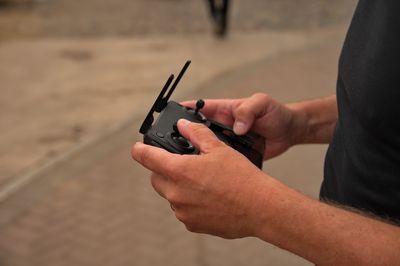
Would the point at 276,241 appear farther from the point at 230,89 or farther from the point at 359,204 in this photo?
the point at 230,89

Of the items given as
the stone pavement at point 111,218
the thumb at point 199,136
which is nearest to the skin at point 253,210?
the thumb at point 199,136

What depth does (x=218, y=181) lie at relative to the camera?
4.22 feet

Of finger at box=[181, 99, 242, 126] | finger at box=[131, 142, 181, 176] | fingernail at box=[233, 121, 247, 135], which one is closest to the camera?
finger at box=[131, 142, 181, 176]

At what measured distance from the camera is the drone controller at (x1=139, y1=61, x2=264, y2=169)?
1429 mm

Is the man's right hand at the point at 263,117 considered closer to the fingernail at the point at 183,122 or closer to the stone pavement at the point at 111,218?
the fingernail at the point at 183,122

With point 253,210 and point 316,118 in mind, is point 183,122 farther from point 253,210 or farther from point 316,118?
point 316,118

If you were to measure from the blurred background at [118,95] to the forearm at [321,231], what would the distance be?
221 cm

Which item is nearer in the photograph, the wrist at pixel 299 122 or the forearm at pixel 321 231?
the forearm at pixel 321 231

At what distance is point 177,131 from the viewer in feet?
4.83

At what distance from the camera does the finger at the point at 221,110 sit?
6.07 feet

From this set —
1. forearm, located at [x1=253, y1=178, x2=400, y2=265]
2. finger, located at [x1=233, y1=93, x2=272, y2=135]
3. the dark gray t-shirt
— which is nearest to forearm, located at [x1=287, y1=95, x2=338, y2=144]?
finger, located at [x1=233, y1=93, x2=272, y2=135]

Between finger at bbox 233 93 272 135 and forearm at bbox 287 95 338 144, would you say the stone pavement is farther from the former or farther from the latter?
finger at bbox 233 93 272 135

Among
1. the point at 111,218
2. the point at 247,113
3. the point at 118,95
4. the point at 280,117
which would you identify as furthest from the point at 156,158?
the point at 118,95

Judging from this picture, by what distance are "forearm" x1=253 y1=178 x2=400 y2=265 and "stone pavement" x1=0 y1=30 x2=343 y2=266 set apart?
2210mm
